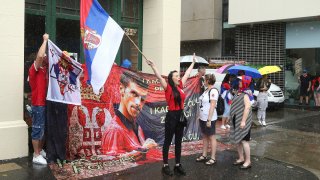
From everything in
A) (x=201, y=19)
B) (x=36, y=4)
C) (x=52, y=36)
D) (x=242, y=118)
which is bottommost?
(x=242, y=118)

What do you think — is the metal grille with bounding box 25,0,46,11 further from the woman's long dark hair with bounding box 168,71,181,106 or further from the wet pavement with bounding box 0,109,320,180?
the woman's long dark hair with bounding box 168,71,181,106

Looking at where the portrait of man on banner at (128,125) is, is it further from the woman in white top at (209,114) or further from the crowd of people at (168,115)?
the woman in white top at (209,114)

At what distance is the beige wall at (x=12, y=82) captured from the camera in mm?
7277

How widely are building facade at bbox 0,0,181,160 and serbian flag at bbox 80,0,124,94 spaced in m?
1.73

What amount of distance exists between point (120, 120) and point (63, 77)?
1509 millimetres

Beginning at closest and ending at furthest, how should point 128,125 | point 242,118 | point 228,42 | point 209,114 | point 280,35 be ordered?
1. point 242,118
2. point 209,114
3. point 128,125
4. point 280,35
5. point 228,42

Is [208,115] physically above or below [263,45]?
below

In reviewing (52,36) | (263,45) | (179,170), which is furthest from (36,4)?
(263,45)

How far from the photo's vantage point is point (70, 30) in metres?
8.99

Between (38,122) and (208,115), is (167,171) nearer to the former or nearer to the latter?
(208,115)

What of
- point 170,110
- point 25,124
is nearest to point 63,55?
point 25,124

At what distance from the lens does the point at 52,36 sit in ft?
28.1

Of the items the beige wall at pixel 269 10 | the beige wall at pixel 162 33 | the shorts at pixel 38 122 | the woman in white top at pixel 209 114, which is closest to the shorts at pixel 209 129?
the woman in white top at pixel 209 114

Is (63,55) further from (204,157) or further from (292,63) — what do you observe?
(292,63)
